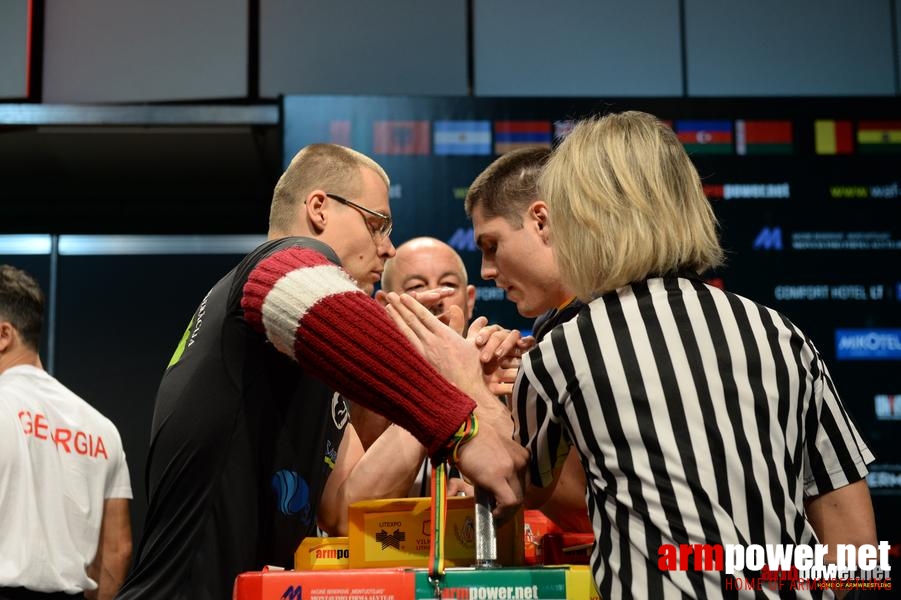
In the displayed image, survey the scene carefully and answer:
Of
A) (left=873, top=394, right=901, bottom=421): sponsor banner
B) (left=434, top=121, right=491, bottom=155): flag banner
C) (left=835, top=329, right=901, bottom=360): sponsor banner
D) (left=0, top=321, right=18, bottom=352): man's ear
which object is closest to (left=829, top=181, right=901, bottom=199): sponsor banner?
(left=835, top=329, right=901, bottom=360): sponsor banner

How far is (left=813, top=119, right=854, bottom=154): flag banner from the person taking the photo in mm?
4824

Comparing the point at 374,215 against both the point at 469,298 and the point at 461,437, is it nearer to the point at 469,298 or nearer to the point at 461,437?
the point at 461,437

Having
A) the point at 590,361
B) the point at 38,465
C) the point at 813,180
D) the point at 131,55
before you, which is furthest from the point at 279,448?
the point at 131,55

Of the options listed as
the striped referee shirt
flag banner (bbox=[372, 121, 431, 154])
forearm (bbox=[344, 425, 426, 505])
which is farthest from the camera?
flag banner (bbox=[372, 121, 431, 154])

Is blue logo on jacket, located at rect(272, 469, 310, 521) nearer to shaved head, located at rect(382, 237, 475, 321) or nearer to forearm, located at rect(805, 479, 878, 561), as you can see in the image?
forearm, located at rect(805, 479, 878, 561)

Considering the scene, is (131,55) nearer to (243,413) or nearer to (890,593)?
(243,413)

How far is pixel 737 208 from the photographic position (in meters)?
4.73

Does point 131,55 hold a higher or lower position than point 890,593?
higher

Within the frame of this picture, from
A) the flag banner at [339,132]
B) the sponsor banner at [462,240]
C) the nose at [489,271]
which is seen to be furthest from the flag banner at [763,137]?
the nose at [489,271]

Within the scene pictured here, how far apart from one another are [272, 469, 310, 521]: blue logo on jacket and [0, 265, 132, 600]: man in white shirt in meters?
2.07

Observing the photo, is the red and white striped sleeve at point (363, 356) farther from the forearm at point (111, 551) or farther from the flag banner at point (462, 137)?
the flag banner at point (462, 137)

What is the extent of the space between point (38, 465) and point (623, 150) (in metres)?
2.77

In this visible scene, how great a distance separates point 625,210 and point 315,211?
991 millimetres

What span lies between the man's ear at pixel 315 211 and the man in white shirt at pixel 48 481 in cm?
180
